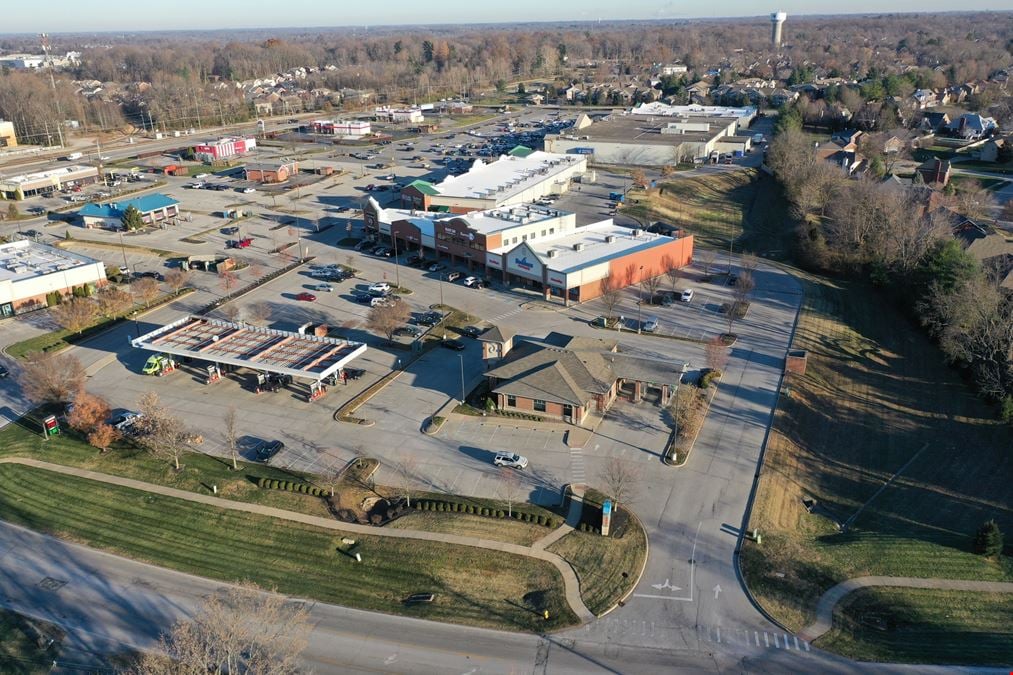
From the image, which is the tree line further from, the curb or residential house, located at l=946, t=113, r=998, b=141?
residential house, located at l=946, t=113, r=998, b=141

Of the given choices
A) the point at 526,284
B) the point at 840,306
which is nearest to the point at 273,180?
the point at 526,284

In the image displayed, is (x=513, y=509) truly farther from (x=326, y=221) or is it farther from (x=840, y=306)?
(x=326, y=221)

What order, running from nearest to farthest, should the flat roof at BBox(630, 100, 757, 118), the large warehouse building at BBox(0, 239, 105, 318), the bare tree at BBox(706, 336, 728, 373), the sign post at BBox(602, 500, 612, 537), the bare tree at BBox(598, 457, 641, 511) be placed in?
1. the sign post at BBox(602, 500, 612, 537)
2. the bare tree at BBox(598, 457, 641, 511)
3. the bare tree at BBox(706, 336, 728, 373)
4. the large warehouse building at BBox(0, 239, 105, 318)
5. the flat roof at BBox(630, 100, 757, 118)

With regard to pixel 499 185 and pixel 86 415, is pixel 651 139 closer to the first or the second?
pixel 499 185

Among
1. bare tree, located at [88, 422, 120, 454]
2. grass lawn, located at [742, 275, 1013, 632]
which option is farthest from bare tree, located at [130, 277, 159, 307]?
grass lawn, located at [742, 275, 1013, 632]

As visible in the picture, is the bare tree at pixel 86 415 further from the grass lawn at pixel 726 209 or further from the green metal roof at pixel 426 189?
the grass lawn at pixel 726 209

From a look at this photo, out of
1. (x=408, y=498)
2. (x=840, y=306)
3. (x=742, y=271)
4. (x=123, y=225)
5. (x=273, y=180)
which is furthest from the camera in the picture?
(x=273, y=180)

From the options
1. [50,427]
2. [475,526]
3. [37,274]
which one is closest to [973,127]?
[475,526]
